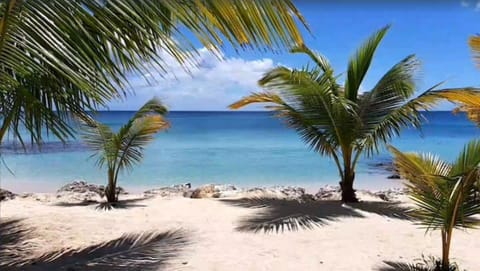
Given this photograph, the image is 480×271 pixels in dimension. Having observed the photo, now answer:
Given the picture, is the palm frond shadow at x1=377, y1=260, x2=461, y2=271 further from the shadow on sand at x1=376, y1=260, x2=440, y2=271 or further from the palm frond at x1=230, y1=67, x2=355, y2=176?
the palm frond at x1=230, y1=67, x2=355, y2=176

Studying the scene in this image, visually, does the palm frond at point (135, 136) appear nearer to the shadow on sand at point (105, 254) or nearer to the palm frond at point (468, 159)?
the shadow on sand at point (105, 254)

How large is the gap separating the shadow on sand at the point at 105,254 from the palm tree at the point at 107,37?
1.57 meters

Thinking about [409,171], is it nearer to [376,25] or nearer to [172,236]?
[172,236]

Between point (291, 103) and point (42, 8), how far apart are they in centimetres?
532

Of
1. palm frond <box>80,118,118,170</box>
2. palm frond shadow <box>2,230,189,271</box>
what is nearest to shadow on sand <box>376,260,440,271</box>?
palm frond shadow <box>2,230,189,271</box>

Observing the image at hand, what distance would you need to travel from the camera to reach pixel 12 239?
4.46 meters

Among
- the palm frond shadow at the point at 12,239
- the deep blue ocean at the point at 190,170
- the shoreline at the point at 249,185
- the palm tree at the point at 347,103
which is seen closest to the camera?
the palm frond shadow at the point at 12,239

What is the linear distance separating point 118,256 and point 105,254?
22cm

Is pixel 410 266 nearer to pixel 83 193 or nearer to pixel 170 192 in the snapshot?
pixel 170 192

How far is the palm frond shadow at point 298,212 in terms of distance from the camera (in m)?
5.09

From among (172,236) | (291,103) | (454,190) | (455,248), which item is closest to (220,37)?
(454,190)

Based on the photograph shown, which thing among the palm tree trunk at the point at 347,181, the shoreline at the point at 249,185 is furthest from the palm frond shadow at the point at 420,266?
the shoreline at the point at 249,185

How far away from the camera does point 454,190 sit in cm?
322

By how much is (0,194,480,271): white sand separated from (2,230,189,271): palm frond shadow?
14 centimetres
